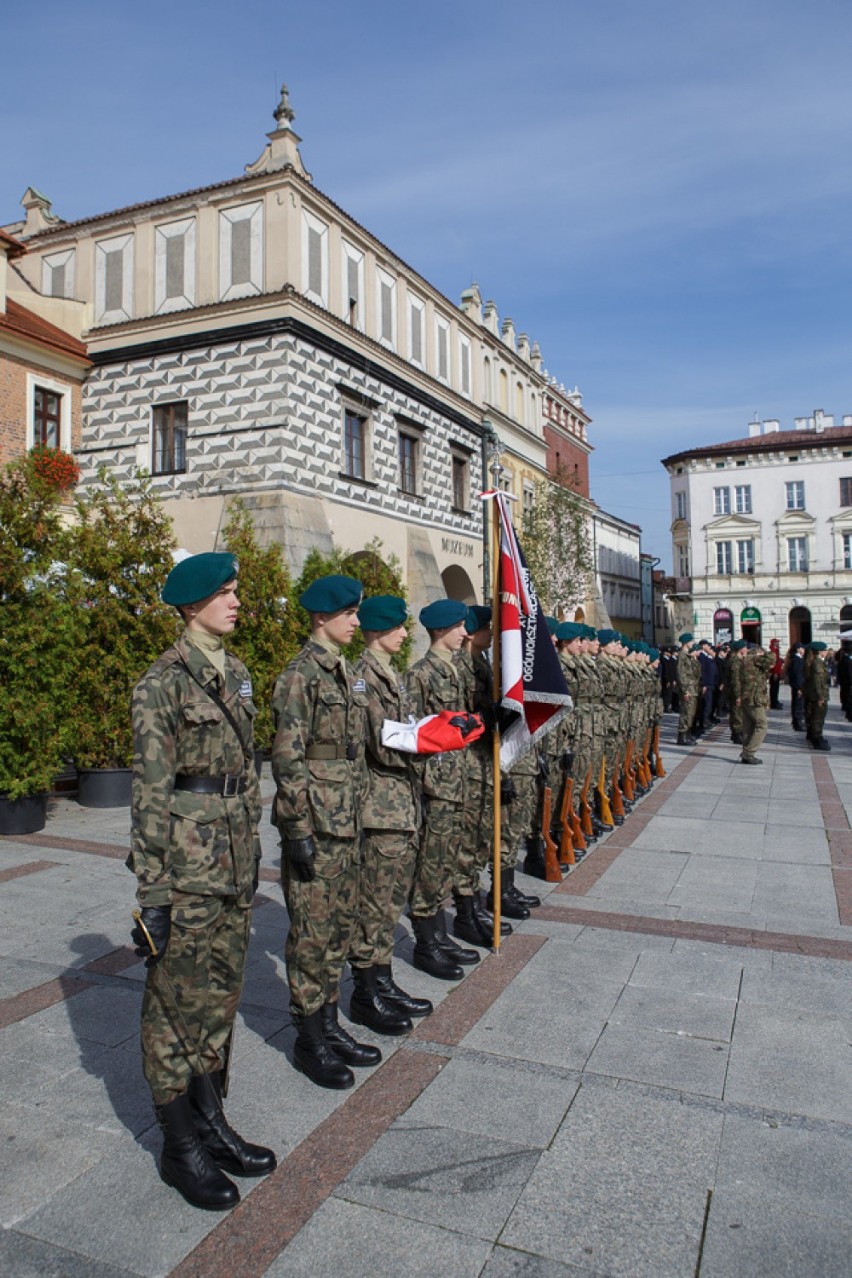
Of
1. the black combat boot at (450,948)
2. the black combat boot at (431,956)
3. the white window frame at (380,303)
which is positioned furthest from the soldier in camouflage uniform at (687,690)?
the black combat boot at (431,956)

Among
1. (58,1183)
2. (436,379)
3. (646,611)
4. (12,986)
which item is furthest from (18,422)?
(646,611)

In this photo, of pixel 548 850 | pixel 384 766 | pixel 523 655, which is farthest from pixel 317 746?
pixel 548 850

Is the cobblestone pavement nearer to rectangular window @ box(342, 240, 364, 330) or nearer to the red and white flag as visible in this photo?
the red and white flag

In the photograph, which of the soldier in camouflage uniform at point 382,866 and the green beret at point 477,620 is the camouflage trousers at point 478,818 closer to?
the green beret at point 477,620

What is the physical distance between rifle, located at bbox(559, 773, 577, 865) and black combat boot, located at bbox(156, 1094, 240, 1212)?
496cm

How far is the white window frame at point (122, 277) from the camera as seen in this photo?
22375 mm

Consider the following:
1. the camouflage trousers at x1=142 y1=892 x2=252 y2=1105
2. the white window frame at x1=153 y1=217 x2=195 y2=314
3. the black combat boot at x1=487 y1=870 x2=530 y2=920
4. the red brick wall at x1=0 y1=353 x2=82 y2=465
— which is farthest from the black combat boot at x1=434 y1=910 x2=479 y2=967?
the white window frame at x1=153 y1=217 x2=195 y2=314

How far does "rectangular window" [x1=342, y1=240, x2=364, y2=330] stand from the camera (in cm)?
2247

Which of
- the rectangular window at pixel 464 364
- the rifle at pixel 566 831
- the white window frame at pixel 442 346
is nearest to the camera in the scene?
the rifle at pixel 566 831

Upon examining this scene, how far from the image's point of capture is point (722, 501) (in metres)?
59.2

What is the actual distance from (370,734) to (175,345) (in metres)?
19.0

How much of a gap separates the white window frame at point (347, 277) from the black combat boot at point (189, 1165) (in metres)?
21.4

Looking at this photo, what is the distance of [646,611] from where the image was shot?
73875 millimetres

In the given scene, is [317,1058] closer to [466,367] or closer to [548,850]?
[548,850]
